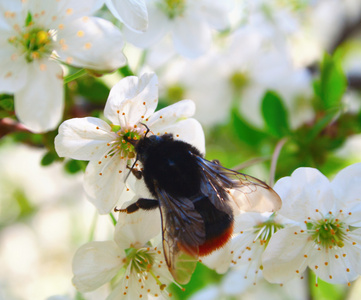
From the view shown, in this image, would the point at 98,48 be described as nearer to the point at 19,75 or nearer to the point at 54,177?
the point at 19,75

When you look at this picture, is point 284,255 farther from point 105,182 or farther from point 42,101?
point 42,101

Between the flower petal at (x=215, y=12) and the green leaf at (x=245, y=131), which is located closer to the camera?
the flower petal at (x=215, y=12)

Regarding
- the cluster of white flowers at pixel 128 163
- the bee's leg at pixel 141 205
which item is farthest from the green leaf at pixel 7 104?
the bee's leg at pixel 141 205

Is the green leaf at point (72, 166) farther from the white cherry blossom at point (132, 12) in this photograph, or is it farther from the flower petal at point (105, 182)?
the white cherry blossom at point (132, 12)

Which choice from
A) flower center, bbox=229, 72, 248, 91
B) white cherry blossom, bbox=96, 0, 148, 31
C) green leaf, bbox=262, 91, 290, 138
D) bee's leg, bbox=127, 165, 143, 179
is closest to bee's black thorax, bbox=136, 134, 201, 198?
bee's leg, bbox=127, 165, 143, 179

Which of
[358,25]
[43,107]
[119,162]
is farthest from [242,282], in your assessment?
[358,25]

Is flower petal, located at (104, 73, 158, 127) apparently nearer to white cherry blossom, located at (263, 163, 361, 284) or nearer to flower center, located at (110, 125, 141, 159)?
flower center, located at (110, 125, 141, 159)
